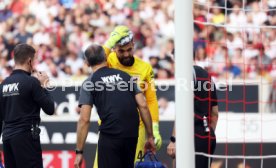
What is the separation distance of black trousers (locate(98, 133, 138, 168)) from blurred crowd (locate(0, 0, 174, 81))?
7.38 m

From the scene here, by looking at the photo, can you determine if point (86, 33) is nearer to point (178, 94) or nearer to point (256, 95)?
point (256, 95)

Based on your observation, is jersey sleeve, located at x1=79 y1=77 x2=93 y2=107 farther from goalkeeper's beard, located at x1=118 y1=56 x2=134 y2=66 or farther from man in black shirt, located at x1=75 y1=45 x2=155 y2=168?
goalkeeper's beard, located at x1=118 y1=56 x2=134 y2=66

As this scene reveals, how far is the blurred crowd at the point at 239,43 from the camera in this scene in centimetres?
1388

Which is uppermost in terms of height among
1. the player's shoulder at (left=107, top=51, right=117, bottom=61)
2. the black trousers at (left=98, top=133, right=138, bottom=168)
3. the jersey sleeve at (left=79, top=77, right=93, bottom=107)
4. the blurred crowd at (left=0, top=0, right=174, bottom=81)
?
the blurred crowd at (left=0, top=0, right=174, bottom=81)

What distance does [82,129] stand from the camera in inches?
326

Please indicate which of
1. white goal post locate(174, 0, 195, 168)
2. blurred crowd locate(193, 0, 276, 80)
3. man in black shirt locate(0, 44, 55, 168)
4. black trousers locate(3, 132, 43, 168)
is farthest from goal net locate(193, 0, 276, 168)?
black trousers locate(3, 132, 43, 168)

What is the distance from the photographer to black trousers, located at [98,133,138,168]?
8.23 metres

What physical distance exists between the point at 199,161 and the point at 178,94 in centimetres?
111

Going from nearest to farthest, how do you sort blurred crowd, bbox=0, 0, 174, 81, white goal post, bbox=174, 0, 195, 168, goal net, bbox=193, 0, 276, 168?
white goal post, bbox=174, 0, 195, 168 < goal net, bbox=193, 0, 276, 168 < blurred crowd, bbox=0, 0, 174, 81

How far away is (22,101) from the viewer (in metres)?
8.38

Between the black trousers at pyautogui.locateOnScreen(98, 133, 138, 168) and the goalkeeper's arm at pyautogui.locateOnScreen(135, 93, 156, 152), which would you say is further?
the goalkeeper's arm at pyautogui.locateOnScreen(135, 93, 156, 152)

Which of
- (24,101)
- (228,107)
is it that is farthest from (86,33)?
(24,101)

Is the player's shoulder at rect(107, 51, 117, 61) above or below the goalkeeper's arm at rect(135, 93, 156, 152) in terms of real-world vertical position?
above

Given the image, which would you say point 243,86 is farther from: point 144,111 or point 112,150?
point 112,150
